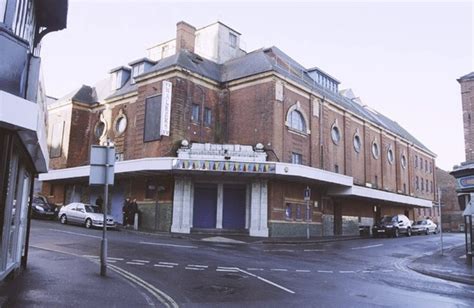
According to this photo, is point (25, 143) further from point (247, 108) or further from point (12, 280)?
point (247, 108)

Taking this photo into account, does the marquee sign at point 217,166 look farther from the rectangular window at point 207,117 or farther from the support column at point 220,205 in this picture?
the rectangular window at point 207,117

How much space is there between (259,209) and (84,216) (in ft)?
35.6

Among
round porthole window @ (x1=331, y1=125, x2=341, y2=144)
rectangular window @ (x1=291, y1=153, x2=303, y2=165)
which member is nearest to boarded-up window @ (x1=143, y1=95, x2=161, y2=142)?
rectangular window @ (x1=291, y1=153, x2=303, y2=165)

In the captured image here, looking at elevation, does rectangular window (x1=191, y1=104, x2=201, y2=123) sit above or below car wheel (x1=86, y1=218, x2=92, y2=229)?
above

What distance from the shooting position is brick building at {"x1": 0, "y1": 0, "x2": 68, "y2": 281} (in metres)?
7.11

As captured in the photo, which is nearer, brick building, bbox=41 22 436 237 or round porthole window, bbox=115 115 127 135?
brick building, bbox=41 22 436 237

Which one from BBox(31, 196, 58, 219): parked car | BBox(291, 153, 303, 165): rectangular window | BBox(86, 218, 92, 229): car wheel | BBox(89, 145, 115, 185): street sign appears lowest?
BBox(86, 218, 92, 229): car wheel

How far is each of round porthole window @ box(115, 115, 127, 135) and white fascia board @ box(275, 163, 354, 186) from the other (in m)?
14.8

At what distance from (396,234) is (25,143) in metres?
30.5

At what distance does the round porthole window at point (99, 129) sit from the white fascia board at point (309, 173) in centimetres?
1881

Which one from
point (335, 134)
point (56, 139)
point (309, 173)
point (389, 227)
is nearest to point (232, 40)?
point (335, 134)

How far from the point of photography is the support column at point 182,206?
27009 mm

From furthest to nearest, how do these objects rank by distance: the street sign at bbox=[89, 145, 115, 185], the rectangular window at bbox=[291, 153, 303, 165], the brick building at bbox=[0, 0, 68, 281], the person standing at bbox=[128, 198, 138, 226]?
the rectangular window at bbox=[291, 153, 303, 165] < the person standing at bbox=[128, 198, 138, 226] < the street sign at bbox=[89, 145, 115, 185] < the brick building at bbox=[0, 0, 68, 281]

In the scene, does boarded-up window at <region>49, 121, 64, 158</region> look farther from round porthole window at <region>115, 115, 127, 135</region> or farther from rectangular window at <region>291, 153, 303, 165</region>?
rectangular window at <region>291, 153, 303, 165</region>
